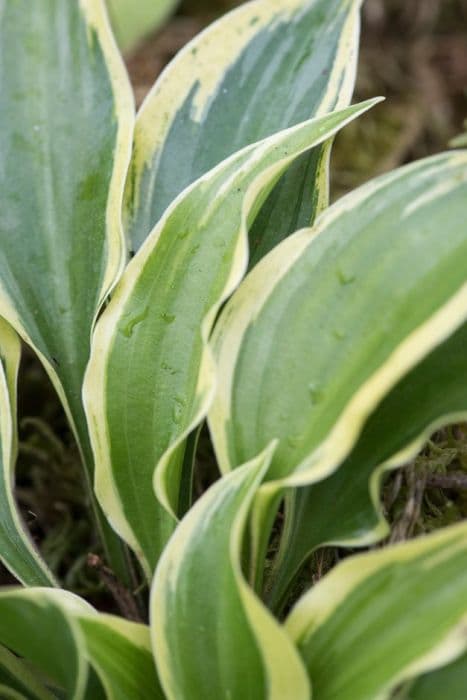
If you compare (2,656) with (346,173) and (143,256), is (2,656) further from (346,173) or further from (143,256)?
(346,173)

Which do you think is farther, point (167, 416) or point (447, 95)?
point (447, 95)

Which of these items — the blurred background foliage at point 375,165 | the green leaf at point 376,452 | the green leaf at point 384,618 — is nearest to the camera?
the green leaf at point 384,618

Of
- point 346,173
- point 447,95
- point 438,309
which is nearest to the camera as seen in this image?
point 438,309

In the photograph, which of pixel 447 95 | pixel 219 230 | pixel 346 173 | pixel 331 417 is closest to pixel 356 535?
pixel 331 417

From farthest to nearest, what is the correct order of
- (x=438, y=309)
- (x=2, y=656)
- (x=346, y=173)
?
(x=346, y=173), (x=2, y=656), (x=438, y=309)

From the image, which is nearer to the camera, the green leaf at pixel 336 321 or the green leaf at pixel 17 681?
the green leaf at pixel 336 321

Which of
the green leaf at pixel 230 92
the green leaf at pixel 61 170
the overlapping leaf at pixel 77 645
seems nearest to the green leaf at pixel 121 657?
the overlapping leaf at pixel 77 645

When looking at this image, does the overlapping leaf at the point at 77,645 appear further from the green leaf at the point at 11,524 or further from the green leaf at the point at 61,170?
the green leaf at the point at 61,170

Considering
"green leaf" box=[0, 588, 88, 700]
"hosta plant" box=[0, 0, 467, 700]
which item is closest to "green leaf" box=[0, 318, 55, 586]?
"hosta plant" box=[0, 0, 467, 700]

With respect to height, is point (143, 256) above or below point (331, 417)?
above
